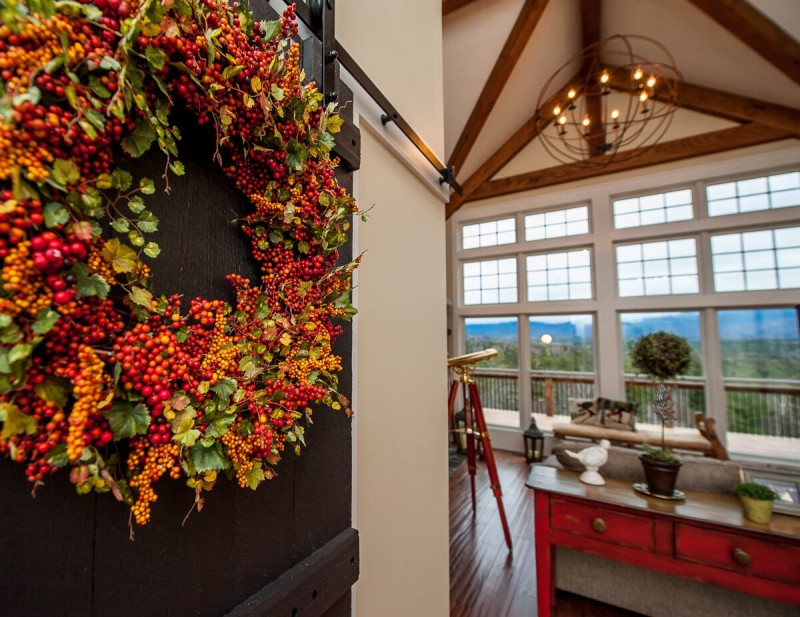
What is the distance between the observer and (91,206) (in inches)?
14.1

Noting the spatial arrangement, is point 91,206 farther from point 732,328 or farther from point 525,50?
point 732,328

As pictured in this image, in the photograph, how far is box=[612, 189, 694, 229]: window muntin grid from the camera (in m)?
4.96

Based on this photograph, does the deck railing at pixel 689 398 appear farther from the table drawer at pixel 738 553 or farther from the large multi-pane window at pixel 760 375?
the table drawer at pixel 738 553

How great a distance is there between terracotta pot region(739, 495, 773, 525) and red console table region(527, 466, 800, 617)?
0.10 feet

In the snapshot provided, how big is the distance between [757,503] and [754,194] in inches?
187

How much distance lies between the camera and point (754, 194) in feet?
15.0

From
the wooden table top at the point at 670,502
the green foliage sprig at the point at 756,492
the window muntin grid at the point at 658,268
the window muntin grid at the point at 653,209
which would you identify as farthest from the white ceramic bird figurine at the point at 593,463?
the window muntin grid at the point at 653,209

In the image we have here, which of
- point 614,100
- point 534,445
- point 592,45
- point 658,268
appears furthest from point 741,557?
point 614,100

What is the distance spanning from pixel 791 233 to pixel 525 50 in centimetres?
399

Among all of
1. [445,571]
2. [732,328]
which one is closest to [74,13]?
[445,571]

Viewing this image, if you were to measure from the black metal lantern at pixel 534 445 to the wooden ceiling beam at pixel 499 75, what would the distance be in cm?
409

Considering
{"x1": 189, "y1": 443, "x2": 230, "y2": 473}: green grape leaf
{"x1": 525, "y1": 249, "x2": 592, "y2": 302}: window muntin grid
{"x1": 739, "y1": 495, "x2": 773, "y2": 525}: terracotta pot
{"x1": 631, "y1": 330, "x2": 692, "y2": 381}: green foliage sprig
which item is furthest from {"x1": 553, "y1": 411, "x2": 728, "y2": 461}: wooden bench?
{"x1": 189, "y1": 443, "x2": 230, "y2": 473}: green grape leaf

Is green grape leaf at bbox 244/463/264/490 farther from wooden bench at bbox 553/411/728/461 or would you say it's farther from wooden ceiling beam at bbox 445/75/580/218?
wooden ceiling beam at bbox 445/75/580/218

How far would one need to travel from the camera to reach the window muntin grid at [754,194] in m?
4.40
